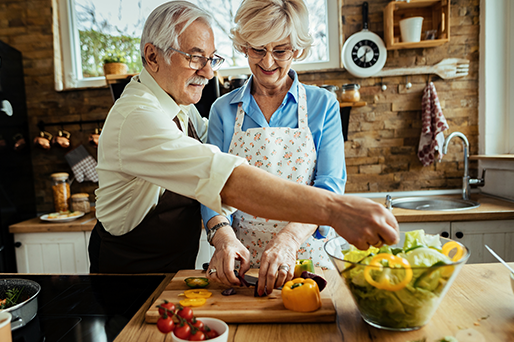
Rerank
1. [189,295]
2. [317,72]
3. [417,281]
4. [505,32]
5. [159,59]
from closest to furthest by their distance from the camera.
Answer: [417,281] < [189,295] < [159,59] < [505,32] < [317,72]

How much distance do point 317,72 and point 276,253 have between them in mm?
2030

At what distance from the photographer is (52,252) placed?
2.42 metres

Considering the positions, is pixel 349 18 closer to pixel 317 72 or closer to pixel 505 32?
pixel 317 72

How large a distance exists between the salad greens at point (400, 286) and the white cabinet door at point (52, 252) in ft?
6.91

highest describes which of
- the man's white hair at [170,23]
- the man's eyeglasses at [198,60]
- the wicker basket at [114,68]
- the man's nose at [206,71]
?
the wicker basket at [114,68]

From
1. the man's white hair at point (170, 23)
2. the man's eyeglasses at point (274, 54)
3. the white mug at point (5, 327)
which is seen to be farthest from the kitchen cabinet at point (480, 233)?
the white mug at point (5, 327)

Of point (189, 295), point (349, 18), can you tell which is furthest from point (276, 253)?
point (349, 18)

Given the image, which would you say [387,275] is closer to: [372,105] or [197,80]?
[197,80]

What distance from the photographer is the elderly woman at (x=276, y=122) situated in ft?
4.27

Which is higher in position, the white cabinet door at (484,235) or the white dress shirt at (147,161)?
the white dress shirt at (147,161)

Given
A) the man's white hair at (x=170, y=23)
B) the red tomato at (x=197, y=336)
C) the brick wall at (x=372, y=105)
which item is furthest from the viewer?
the brick wall at (x=372, y=105)

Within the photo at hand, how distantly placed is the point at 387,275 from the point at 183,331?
41 centimetres

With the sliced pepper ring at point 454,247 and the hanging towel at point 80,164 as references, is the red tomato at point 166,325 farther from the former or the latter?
the hanging towel at point 80,164

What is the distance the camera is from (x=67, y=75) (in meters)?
2.91
